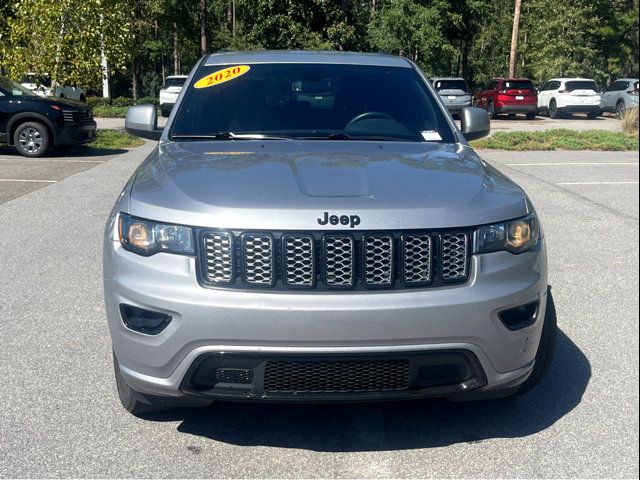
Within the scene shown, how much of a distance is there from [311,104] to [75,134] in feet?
41.3

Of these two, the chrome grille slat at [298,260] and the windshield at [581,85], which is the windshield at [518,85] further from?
the chrome grille slat at [298,260]

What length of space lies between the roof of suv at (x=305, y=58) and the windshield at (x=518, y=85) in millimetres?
26773

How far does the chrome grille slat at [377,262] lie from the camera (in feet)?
9.63

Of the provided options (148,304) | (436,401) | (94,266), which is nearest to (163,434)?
(148,304)

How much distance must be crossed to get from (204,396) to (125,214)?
2.73 feet

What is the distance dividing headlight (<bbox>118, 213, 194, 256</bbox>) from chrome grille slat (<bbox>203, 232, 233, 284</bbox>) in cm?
8

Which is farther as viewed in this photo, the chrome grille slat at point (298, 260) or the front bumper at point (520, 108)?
the front bumper at point (520, 108)

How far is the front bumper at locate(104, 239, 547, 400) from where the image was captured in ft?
9.34

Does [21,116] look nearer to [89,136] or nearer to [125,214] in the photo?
[89,136]

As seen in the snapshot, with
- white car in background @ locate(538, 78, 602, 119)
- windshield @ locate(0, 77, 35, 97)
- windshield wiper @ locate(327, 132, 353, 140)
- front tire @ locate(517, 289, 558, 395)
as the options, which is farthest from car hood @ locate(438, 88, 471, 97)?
front tire @ locate(517, 289, 558, 395)

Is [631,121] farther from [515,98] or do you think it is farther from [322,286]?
[515,98]

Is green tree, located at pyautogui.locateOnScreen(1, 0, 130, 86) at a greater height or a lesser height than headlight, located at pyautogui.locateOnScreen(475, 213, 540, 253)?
greater

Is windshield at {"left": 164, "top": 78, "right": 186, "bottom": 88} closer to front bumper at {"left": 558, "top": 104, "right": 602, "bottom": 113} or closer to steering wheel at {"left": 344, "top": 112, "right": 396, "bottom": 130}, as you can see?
front bumper at {"left": 558, "top": 104, "right": 602, "bottom": 113}

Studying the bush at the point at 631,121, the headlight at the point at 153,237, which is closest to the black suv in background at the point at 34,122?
the headlight at the point at 153,237
